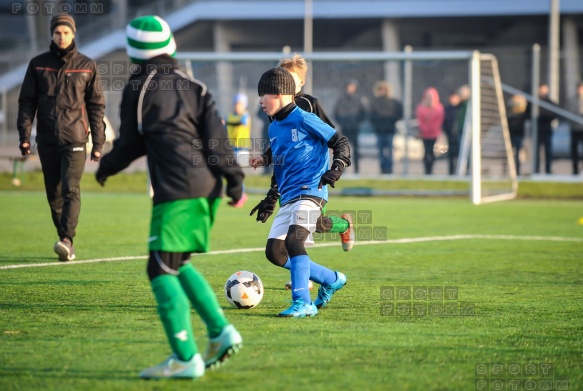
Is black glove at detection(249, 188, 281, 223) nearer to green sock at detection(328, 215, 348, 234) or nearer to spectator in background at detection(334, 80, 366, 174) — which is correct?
green sock at detection(328, 215, 348, 234)

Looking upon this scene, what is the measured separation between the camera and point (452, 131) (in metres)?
20.2

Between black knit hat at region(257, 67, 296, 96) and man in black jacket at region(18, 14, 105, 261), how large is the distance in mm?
2795

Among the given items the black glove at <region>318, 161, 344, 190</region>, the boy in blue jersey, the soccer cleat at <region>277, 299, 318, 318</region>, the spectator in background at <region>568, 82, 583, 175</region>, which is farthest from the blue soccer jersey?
the spectator in background at <region>568, 82, 583, 175</region>

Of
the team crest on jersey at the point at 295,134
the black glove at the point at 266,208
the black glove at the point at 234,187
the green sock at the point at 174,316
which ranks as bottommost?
the green sock at the point at 174,316

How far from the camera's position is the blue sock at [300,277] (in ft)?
23.0

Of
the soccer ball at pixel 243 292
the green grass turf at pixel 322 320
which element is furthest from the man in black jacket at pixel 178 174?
the soccer ball at pixel 243 292

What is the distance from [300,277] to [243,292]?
494 millimetres

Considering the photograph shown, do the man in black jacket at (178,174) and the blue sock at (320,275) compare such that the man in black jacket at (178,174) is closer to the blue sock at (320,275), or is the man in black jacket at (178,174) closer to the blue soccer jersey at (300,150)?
the blue soccer jersey at (300,150)

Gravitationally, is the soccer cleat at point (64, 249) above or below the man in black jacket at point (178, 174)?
below

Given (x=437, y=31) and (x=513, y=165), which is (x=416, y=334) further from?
(x=437, y=31)

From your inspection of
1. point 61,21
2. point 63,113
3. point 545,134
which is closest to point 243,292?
point 63,113

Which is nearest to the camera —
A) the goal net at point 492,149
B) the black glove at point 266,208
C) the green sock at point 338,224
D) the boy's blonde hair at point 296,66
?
the black glove at point 266,208

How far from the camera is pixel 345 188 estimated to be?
20.1 meters

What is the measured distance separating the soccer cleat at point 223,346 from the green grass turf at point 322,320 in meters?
0.10
